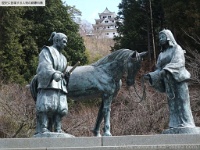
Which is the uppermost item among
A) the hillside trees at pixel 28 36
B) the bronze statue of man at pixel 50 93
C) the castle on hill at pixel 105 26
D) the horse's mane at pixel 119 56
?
the castle on hill at pixel 105 26

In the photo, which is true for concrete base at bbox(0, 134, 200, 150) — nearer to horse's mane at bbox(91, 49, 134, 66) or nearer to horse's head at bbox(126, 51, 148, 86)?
→ horse's head at bbox(126, 51, 148, 86)

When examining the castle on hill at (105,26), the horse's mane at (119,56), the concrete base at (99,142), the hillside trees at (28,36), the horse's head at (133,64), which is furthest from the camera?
the castle on hill at (105,26)

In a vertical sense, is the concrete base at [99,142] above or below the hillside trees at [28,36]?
below

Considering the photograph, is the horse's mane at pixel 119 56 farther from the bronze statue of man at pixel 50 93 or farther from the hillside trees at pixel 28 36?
the hillside trees at pixel 28 36

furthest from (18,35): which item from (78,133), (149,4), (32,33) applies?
(78,133)

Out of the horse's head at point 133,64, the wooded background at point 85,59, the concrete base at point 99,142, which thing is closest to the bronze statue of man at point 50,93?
the concrete base at point 99,142

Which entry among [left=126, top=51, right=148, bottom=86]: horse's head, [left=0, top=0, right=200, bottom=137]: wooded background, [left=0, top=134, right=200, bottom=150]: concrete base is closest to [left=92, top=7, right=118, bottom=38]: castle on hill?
[left=0, top=0, right=200, bottom=137]: wooded background

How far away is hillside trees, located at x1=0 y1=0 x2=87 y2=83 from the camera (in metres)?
29.9

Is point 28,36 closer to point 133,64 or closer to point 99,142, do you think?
point 133,64

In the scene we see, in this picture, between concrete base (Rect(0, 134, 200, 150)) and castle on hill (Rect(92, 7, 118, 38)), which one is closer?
concrete base (Rect(0, 134, 200, 150))

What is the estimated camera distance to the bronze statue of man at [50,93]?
36.4ft

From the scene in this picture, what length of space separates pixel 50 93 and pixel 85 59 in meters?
21.8

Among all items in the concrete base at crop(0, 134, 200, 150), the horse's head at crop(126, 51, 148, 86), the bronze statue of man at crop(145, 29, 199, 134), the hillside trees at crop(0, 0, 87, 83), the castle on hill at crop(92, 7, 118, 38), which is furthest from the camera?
the castle on hill at crop(92, 7, 118, 38)

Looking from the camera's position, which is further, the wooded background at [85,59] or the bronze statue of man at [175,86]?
the wooded background at [85,59]
